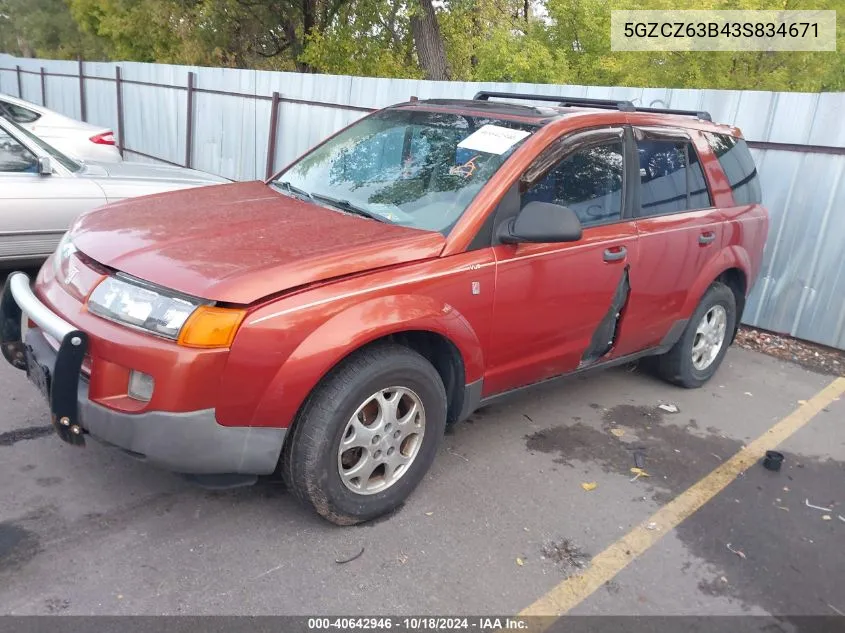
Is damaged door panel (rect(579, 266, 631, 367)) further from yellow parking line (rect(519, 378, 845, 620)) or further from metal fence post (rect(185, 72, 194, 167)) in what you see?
metal fence post (rect(185, 72, 194, 167))

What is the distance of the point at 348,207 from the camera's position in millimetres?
3646

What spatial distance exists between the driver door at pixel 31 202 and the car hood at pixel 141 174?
0.28 metres

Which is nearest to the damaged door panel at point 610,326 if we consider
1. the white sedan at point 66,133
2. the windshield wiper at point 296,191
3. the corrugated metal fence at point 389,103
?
the windshield wiper at point 296,191

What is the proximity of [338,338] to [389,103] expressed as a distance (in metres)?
6.75

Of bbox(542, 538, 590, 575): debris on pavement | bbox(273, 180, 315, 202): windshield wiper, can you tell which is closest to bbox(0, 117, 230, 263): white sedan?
bbox(273, 180, 315, 202): windshield wiper

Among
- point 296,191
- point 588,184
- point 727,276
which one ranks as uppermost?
point 588,184

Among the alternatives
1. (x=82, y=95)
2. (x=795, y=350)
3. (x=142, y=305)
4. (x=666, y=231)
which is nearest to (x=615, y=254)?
(x=666, y=231)

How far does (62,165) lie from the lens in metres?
5.94

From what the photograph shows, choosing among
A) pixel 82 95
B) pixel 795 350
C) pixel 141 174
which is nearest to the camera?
pixel 795 350

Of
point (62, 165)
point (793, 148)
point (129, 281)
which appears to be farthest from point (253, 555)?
point (793, 148)

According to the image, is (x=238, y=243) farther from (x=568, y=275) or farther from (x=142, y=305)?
(x=568, y=275)

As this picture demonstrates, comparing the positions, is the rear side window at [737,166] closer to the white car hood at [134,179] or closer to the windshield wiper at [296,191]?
the windshield wiper at [296,191]

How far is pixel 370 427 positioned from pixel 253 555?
2.32ft

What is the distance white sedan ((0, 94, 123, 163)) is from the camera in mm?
8039
